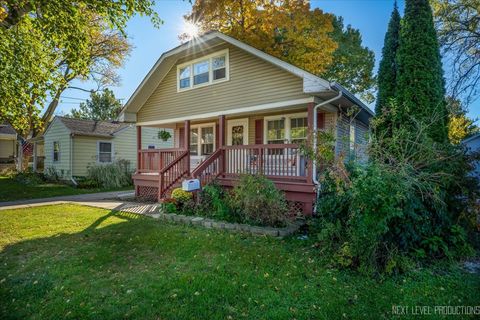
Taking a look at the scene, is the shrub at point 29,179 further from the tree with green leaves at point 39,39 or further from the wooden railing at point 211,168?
the wooden railing at point 211,168

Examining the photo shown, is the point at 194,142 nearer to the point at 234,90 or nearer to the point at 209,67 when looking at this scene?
the point at 209,67

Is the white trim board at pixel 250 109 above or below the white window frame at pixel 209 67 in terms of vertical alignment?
below

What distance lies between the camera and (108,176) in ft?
53.5

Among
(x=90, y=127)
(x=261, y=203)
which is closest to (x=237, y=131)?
(x=261, y=203)

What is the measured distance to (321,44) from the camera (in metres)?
15.1

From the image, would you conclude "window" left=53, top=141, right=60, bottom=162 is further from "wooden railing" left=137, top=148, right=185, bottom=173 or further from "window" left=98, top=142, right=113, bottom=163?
"wooden railing" left=137, top=148, right=185, bottom=173

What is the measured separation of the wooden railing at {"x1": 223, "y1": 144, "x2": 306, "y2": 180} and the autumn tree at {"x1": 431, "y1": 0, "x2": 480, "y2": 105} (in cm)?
963

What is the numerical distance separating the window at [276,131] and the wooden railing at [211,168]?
2209mm

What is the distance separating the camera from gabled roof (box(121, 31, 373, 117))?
6926 mm

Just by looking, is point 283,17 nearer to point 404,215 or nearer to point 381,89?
point 381,89

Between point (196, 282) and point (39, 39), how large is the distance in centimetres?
935

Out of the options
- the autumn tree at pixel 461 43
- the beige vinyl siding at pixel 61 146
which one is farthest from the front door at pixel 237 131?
the beige vinyl siding at pixel 61 146

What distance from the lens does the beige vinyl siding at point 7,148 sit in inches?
1187

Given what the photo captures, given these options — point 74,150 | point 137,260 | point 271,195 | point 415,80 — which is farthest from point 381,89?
point 74,150
